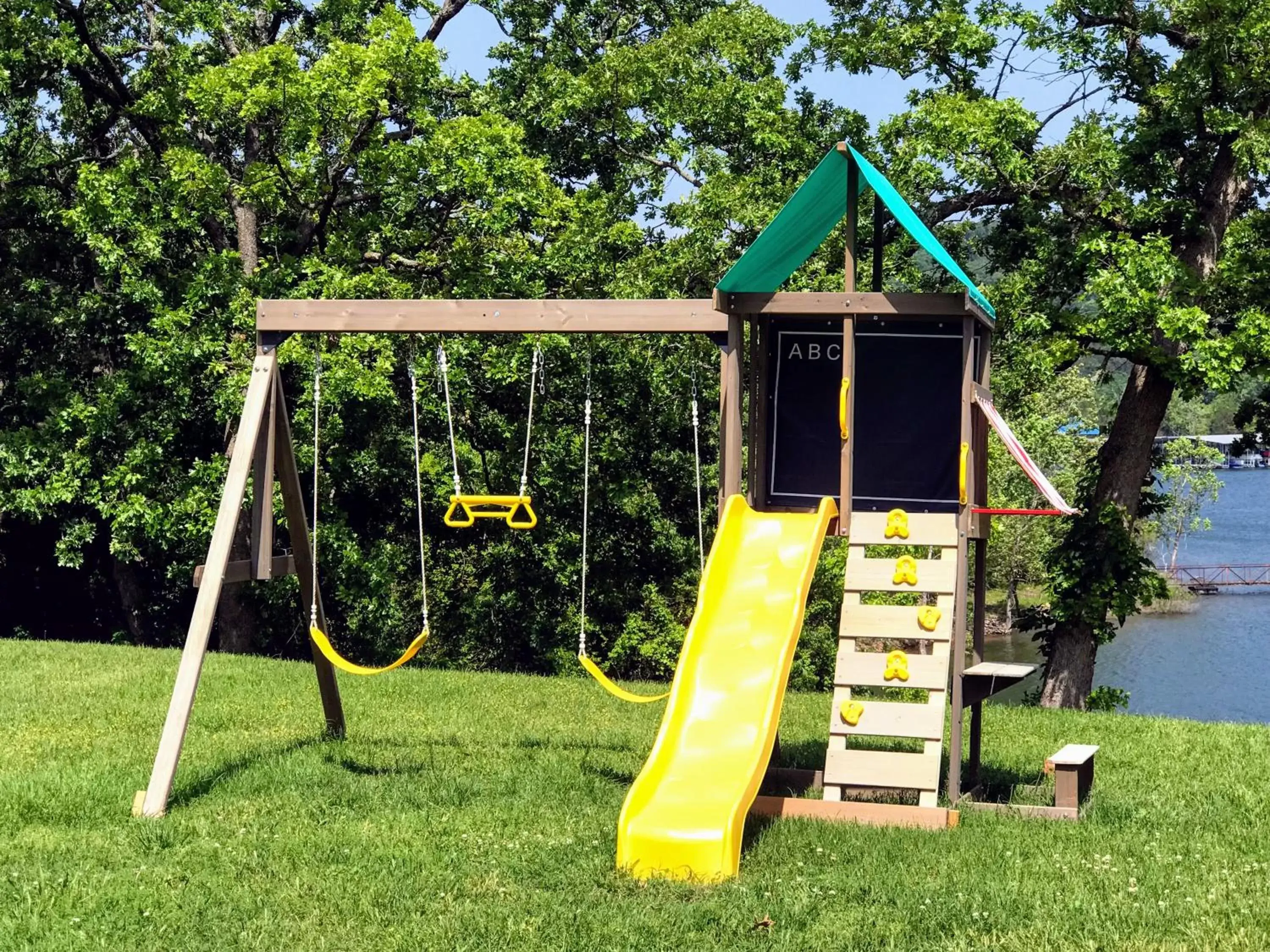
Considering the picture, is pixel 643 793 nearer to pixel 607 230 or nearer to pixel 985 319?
pixel 985 319

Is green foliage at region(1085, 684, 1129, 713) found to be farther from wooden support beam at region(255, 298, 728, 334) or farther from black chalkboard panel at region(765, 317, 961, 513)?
wooden support beam at region(255, 298, 728, 334)

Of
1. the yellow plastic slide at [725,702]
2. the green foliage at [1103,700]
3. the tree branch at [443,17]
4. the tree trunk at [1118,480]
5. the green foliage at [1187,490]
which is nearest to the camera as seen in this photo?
the yellow plastic slide at [725,702]

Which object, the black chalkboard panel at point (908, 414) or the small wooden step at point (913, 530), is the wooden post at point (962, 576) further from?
the black chalkboard panel at point (908, 414)

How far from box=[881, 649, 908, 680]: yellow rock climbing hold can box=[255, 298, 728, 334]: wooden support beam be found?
82.7 inches

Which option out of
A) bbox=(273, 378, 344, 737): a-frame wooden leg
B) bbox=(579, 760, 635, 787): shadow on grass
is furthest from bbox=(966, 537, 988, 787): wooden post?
bbox=(273, 378, 344, 737): a-frame wooden leg

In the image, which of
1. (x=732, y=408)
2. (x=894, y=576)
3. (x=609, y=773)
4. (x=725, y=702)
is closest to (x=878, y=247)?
(x=732, y=408)

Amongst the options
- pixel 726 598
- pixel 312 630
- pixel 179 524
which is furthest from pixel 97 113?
pixel 726 598

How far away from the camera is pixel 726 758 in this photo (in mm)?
6758

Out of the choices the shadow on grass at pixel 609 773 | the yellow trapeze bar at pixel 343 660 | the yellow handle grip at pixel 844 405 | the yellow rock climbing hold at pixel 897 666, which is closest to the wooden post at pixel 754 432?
the yellow handle grip at pixel 844 405

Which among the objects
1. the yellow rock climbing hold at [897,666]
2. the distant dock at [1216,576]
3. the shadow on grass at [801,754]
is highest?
the yellow rock climbing hold at [897,666]

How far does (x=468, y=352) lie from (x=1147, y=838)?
488 inches

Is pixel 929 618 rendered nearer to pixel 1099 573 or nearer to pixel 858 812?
pixel 858 812

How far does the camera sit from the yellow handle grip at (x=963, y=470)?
24.9 ft

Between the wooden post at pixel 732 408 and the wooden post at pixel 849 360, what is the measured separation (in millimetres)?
598
